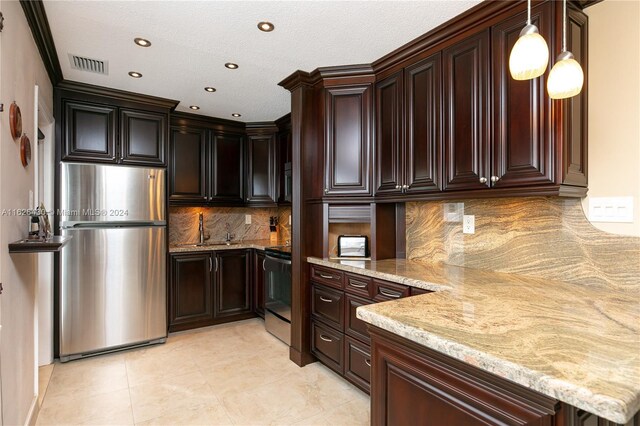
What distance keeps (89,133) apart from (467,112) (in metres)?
3.28

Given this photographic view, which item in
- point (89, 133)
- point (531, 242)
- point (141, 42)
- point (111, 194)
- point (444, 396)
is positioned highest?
point (141, 42)

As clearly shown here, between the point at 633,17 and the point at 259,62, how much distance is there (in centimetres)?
225

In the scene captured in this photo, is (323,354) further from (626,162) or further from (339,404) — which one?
(626,162)

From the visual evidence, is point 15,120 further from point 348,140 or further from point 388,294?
point 388,294

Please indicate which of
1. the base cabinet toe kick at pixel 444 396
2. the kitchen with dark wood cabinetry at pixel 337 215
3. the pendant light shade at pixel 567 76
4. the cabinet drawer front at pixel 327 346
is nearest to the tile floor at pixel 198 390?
the kitchen with dark wood cabinetry at pixel 337 215

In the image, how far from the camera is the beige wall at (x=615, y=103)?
1.63m

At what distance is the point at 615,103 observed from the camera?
170 centimetres

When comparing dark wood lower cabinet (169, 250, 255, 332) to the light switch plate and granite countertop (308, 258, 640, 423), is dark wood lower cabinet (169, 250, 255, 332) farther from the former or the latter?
the light switch plate

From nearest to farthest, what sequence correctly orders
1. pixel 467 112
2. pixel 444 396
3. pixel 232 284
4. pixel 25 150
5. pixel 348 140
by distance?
pixel 444 396 → pixel 25 150 → pixel 467 112 → pixel 348 140 → pixel 232 284

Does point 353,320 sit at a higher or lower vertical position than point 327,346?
higher

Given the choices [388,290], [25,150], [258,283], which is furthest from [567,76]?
[258,283]

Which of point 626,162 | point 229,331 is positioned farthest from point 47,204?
point 626,162

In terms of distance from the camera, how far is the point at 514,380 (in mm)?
819

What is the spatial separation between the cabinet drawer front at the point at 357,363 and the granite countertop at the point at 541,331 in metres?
0.81
